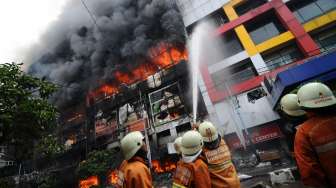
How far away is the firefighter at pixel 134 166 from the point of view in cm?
244

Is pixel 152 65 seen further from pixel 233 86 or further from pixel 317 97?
pixel 317 97

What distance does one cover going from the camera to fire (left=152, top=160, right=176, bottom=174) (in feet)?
74.5

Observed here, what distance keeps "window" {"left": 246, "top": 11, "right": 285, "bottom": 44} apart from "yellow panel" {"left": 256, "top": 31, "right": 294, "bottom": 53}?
125 cm

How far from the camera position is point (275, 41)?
19.8 meters

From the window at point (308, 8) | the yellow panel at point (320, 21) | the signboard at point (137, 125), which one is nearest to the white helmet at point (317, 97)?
the yellow panel at point (320, 21)

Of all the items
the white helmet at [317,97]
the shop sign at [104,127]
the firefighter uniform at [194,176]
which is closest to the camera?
the white helmet at [317,97]

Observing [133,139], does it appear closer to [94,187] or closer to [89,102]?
[94,187]

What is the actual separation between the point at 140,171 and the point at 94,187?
64.2ft

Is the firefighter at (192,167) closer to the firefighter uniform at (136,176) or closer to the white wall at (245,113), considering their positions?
the firefighter uniform at (136,176)

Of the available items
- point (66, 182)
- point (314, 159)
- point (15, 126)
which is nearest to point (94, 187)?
point (66, 182)

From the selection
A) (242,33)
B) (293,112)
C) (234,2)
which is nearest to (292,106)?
(293,112)

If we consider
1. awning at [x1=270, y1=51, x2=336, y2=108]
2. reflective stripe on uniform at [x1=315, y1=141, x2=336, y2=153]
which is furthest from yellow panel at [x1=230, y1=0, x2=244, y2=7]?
reflective stripe on uniform at [x1=315, y1=141, x2=336, y2=153]

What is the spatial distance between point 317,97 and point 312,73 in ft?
41.9

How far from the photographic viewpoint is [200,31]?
82.4 feet
